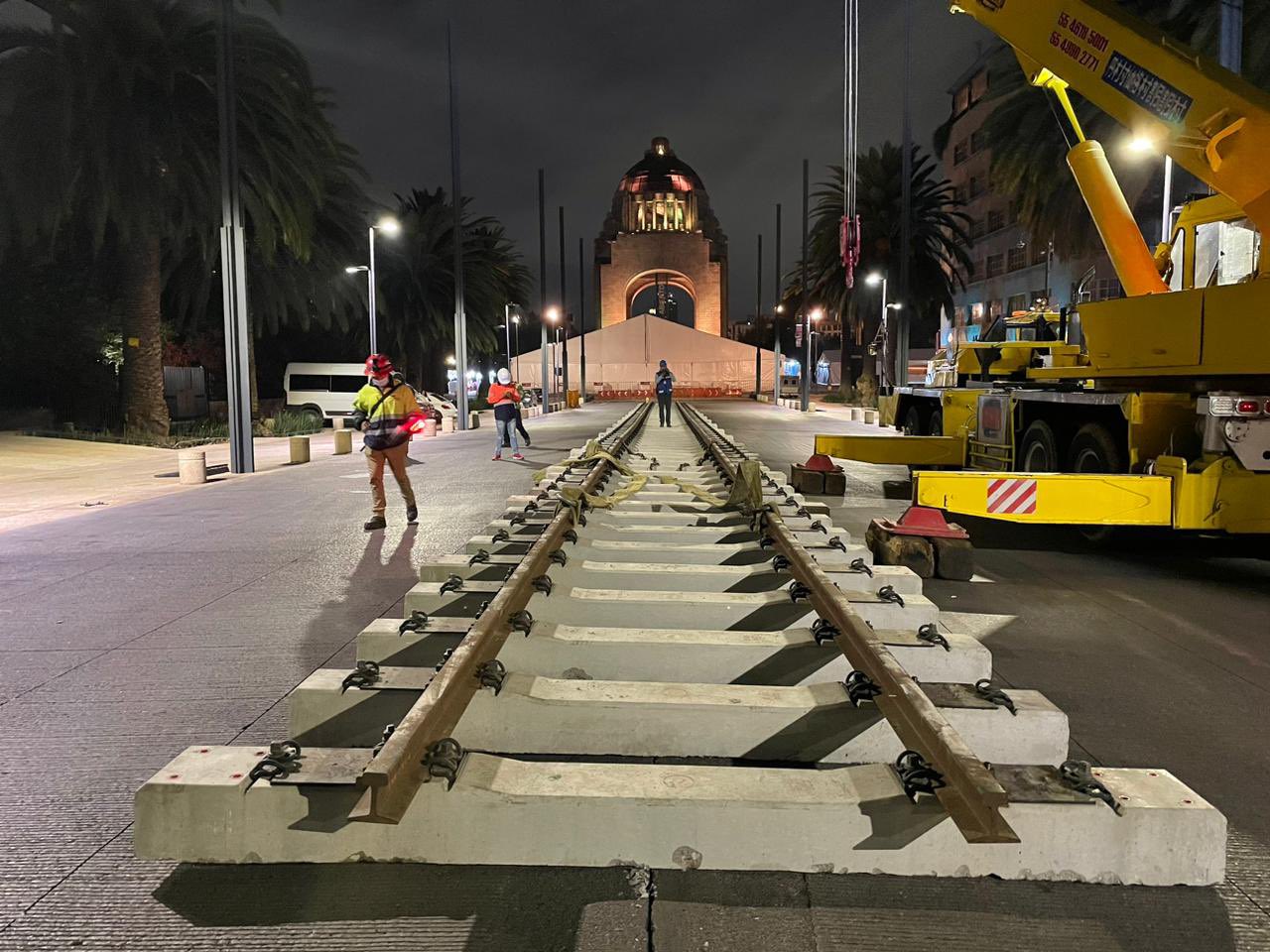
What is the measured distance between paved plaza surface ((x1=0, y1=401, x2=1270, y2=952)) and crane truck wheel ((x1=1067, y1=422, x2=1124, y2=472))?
873mm

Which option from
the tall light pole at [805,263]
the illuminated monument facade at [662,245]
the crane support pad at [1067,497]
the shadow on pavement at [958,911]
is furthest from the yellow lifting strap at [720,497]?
the illuminated monument facade at [662,245]

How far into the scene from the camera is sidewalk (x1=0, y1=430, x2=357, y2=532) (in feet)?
41.7

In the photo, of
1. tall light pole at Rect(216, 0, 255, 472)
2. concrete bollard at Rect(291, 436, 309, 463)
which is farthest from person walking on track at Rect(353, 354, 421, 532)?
concrete bollard at Rect(291, 436, 309, 463)

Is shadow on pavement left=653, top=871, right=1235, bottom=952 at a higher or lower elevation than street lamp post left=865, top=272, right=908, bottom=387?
lower

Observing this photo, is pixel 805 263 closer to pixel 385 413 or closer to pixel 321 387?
pixel 321 387

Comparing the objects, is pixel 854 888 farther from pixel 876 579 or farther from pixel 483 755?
pixel 876 579

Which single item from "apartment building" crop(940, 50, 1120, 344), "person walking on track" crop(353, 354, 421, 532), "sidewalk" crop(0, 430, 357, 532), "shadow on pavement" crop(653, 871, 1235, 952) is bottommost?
"shadow on pavement" crop(653, 871, 1235, 952)

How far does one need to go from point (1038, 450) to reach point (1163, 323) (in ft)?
9.40

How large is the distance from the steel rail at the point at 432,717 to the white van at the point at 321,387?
97.9ft

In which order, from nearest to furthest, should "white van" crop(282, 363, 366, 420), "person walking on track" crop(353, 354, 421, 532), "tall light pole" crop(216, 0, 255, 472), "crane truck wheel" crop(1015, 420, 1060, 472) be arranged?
1. "person walking on track" crop(353, 354, 421, 532)
2. "crane truck wheel" crop(1015, 420, 1060, 472)
3. "tall light pole" crop(216, 0, 255, 472)
4. "white van" crop(282, 363, 366, 420)

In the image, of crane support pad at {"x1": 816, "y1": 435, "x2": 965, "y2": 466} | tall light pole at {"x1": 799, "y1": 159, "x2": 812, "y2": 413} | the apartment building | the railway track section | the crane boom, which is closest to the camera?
the railway track section

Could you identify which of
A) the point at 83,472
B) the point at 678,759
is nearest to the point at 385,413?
the point at 678,759

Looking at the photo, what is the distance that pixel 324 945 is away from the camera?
2609mm

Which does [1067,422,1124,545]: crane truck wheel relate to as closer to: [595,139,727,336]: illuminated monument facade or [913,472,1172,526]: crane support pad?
[913,472,1172,526]: crane support pad
